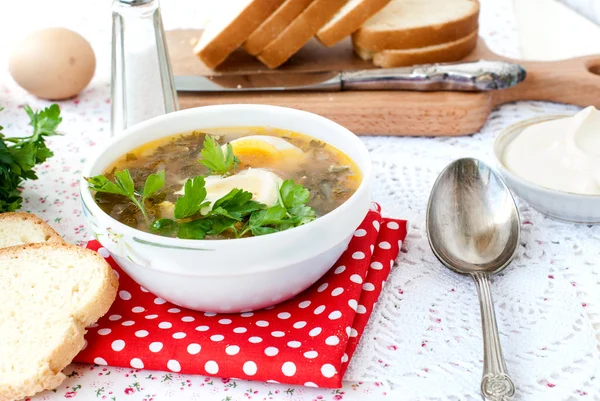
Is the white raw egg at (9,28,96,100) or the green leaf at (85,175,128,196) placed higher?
the green leaf at (85,175,128,196)

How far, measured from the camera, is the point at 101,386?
1.34m

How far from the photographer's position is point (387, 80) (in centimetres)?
228

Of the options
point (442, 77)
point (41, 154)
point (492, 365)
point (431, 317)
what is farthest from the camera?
point (442, 77)


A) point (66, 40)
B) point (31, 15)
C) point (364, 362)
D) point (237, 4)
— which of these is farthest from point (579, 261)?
point (31, 15)

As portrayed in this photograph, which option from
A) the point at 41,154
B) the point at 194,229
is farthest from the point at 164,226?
the point at 41,154

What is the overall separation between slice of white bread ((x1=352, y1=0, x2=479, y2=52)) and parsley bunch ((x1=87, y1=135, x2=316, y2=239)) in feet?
3.84

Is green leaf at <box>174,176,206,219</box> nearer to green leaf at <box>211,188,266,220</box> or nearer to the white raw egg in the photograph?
green leaf at <box>211,188,266,220</box>

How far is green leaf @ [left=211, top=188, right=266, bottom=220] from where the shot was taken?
4.48ft

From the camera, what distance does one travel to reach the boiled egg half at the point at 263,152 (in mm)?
1626

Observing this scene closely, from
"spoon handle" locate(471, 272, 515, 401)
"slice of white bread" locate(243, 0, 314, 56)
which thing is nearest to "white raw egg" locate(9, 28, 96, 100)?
"slice of white bread" locate(243, 0, 314, 56)

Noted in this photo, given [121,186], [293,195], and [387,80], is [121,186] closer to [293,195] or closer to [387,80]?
[293,195]

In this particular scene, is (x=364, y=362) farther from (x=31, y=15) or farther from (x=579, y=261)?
(x=31, y=15)

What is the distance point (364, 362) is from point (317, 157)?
0.49 m

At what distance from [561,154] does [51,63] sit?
1597 millimetres
